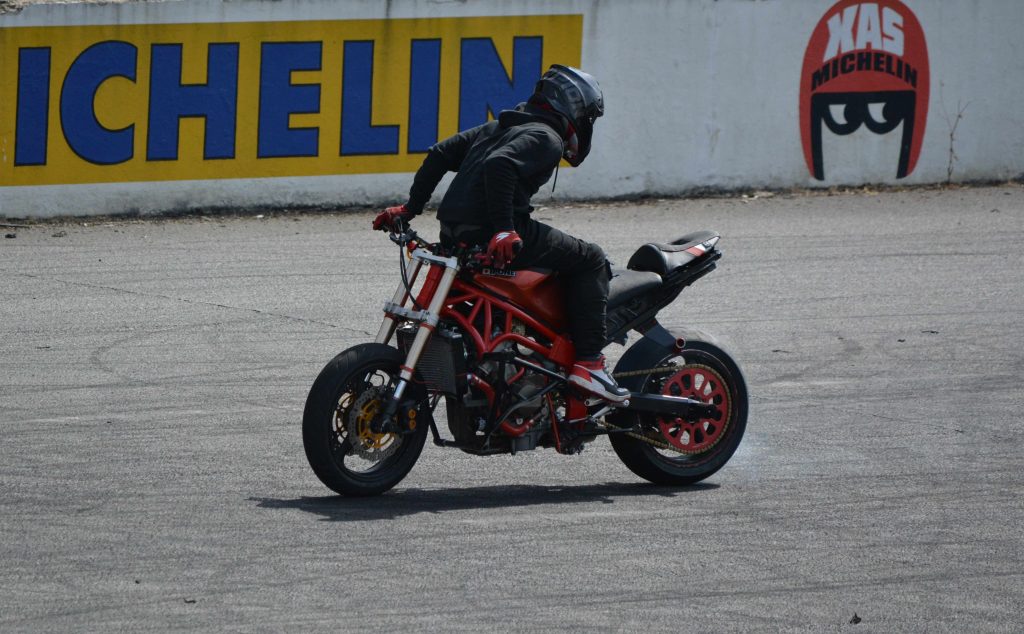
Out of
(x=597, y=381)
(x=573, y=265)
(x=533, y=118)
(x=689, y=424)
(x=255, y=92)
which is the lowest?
(x=689, y=424)

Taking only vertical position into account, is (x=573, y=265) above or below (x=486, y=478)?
above

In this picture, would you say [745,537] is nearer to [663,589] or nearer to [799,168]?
[663,589]

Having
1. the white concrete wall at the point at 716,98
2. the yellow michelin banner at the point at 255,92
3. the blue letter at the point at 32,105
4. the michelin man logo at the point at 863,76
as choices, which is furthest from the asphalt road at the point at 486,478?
the michelin man logo at the point at 863,76

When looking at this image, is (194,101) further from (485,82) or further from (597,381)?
(597,381)

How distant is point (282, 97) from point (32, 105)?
91.1 inches

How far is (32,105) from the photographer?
14.3 m

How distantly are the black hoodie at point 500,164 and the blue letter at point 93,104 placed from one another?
318 inches

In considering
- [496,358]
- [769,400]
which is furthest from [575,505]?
[769,400]

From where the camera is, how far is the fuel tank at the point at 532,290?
687 centimetres

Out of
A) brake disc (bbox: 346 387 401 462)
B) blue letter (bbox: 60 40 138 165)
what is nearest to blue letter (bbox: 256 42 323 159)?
blue letter (bbox: 60 40 138 165)

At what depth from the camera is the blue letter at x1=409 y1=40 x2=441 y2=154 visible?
1508 cm

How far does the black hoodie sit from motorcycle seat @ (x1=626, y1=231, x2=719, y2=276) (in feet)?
2.54

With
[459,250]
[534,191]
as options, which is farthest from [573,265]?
[459,250]

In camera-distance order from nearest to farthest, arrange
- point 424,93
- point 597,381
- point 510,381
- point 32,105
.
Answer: point 510,381, point 597,381, point 32,105, point 424,93
